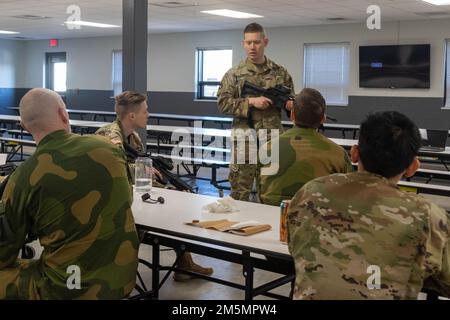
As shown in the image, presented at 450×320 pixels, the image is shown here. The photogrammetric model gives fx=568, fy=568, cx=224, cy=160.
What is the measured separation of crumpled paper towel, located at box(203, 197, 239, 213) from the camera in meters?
2.73

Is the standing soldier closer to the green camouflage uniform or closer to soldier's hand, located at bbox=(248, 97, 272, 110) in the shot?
soldier's hand, located at bbox=(248, 97, 272, 110)

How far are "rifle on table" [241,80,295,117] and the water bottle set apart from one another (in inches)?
44.5

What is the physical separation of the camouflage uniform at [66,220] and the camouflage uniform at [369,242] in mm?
761

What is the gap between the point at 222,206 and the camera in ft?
9.01

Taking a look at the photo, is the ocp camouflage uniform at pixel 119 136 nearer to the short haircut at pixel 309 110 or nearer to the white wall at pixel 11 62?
the short haircut at pixel 309 110

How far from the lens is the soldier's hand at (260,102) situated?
3.92m

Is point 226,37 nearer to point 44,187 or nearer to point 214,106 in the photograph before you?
point 214,106

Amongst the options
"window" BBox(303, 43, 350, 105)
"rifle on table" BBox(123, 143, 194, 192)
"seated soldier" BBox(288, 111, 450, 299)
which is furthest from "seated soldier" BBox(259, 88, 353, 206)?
"window" BBox(303, 43, 350, 105)

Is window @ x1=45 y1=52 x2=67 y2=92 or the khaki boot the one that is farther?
window @ x1=45 y1=52 x2=67 y2=92

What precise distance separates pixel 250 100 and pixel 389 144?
249 centimetres

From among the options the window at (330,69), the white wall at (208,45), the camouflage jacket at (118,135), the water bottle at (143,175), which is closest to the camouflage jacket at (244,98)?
the camouflage jacket at (118,135)

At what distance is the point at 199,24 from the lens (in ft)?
38.8

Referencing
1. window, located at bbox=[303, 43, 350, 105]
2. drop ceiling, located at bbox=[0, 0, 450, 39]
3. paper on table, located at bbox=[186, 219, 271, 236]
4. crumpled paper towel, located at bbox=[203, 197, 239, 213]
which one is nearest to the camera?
paper on table, located at bbox=[186, 219, 271, 236]

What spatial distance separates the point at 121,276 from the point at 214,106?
36.2 ft
